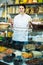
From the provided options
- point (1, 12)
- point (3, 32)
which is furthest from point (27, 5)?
point (3, 32)

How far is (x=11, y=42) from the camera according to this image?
1.84m

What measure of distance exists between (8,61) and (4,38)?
257 mm

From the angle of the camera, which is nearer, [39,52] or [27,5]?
[39,52]

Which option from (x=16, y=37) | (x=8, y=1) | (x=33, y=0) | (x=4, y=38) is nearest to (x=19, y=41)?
(x=16, y=37)

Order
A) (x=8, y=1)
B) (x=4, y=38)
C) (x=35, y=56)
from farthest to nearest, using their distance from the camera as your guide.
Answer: (x=8, y=1) → (x=4, y=38) → (x=35, y=56)

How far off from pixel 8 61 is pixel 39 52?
32 cm

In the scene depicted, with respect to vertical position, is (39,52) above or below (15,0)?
below

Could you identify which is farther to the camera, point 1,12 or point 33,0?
point 1,12

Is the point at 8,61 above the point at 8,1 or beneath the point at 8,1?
beneath

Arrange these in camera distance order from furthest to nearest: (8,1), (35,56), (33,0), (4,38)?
(8,1), (33,0), (4,38), (35,56)

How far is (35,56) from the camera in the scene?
1.75m

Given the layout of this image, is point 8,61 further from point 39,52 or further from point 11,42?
point 39,52

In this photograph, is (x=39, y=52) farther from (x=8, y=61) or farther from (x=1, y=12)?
(x=1, y=12)

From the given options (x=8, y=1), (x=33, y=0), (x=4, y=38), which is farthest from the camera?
(x=8, y=1)
